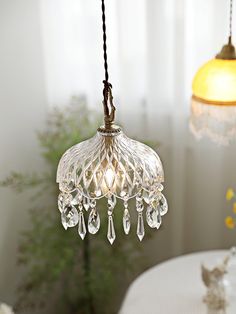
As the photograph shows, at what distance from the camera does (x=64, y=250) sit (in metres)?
2.54

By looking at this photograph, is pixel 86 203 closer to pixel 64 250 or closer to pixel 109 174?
pixel 109 174

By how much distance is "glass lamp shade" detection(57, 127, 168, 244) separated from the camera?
1177 millimetres

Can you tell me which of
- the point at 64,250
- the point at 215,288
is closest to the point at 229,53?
the point at 215,288

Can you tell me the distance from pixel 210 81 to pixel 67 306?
5.76 feet

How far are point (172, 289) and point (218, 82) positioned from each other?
0.95 meters

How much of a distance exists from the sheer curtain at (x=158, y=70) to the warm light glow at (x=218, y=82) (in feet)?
2.85

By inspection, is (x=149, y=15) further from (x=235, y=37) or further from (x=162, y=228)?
(x=162, y=228)

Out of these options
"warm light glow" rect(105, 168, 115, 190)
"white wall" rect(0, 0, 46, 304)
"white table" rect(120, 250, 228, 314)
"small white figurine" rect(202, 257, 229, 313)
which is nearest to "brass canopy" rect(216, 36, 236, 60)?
"warm light glow" rect(105, 168, 115, 190)

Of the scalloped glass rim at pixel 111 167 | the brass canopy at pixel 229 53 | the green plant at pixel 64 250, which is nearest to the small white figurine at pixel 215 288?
the green plant at pixel 64 250

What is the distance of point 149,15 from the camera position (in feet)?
7.99

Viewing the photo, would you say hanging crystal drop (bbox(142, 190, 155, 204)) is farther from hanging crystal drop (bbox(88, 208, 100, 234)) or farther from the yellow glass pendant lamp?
the yellow glass pendant lamp

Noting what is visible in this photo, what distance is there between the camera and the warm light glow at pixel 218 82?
1547 mm

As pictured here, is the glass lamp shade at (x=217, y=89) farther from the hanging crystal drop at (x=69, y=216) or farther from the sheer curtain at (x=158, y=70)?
the sheer curtain at (x=158, y=70)

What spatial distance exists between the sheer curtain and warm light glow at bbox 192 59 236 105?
87 centimetres
